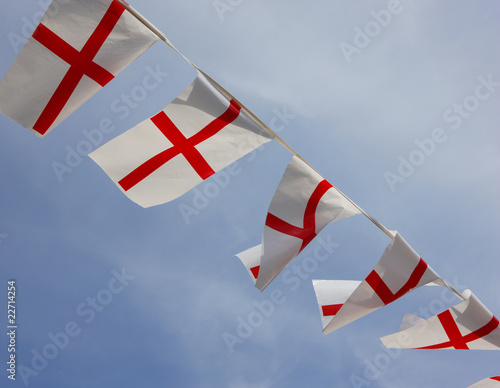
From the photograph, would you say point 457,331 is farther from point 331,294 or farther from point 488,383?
point 331,294

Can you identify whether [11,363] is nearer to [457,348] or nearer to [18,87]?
[18,87]

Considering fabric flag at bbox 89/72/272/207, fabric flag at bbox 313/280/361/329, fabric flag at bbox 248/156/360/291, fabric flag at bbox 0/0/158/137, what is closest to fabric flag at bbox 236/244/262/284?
fabric flag at bbox 313/280/361/329

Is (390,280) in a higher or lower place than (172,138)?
lower

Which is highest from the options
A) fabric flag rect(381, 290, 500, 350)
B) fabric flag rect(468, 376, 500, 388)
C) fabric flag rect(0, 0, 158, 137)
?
fabric flag rect(0, 0, 158, 137)

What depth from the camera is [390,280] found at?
4125 millimetres

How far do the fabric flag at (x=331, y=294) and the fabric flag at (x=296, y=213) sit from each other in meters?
1.40

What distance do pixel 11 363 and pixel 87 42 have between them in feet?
27.0

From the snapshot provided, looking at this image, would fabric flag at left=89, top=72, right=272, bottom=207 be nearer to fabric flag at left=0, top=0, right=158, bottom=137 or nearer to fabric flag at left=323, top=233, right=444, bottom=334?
fabric flag at left=0, top=0, right=158, bottom=137

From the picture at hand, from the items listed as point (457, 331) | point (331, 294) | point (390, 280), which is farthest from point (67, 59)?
point (457, 331)

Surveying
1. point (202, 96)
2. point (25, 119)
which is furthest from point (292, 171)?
point (25, 119)

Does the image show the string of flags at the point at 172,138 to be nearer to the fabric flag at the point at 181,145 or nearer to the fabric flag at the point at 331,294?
the fabric flag at the point at 181,145

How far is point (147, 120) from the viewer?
3.71 metres

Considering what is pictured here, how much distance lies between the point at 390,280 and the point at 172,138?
2627 mm

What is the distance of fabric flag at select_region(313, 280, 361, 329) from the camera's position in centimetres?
498
